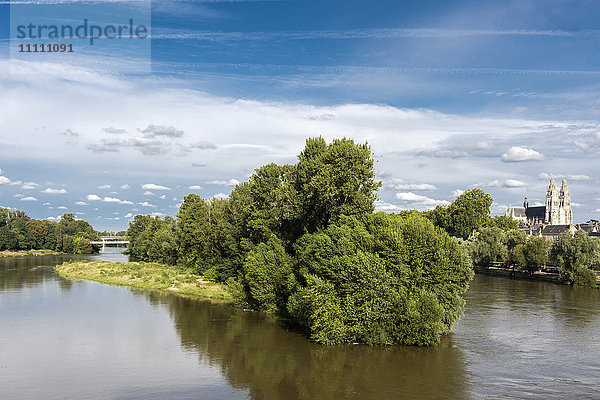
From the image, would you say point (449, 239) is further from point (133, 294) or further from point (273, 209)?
point (133, 294)

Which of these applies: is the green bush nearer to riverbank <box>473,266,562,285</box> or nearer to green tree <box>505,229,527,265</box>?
riverbank <box>473,266,562,285</box>

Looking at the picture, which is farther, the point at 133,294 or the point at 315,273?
the point at 133,294

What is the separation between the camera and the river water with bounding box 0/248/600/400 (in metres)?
28.2

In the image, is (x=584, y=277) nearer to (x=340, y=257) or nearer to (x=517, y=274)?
(x=517, y=274)

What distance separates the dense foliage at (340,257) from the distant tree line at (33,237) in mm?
123017

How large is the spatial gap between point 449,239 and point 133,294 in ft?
152

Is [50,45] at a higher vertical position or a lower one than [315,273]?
higher

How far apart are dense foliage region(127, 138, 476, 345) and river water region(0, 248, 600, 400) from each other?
7.03ft

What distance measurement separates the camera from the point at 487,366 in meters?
32.1

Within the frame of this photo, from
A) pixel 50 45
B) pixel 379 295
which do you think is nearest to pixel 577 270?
pixel 379 295

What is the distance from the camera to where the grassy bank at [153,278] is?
2586 inches

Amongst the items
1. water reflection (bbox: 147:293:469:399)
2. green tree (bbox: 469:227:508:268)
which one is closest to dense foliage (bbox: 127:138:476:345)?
water reflection (bbox: 147:293:469:399)

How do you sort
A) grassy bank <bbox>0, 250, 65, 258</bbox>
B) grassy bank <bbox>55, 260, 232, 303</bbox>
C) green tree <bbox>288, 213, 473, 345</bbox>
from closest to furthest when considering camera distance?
green tree <bbox>288, 213, 473, 345</bbox> → grassy bank <bbox>55, 260, 232, 303</bbox> → grassy bank <bbox>0, 250, 65, 258</bbox>

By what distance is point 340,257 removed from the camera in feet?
123
